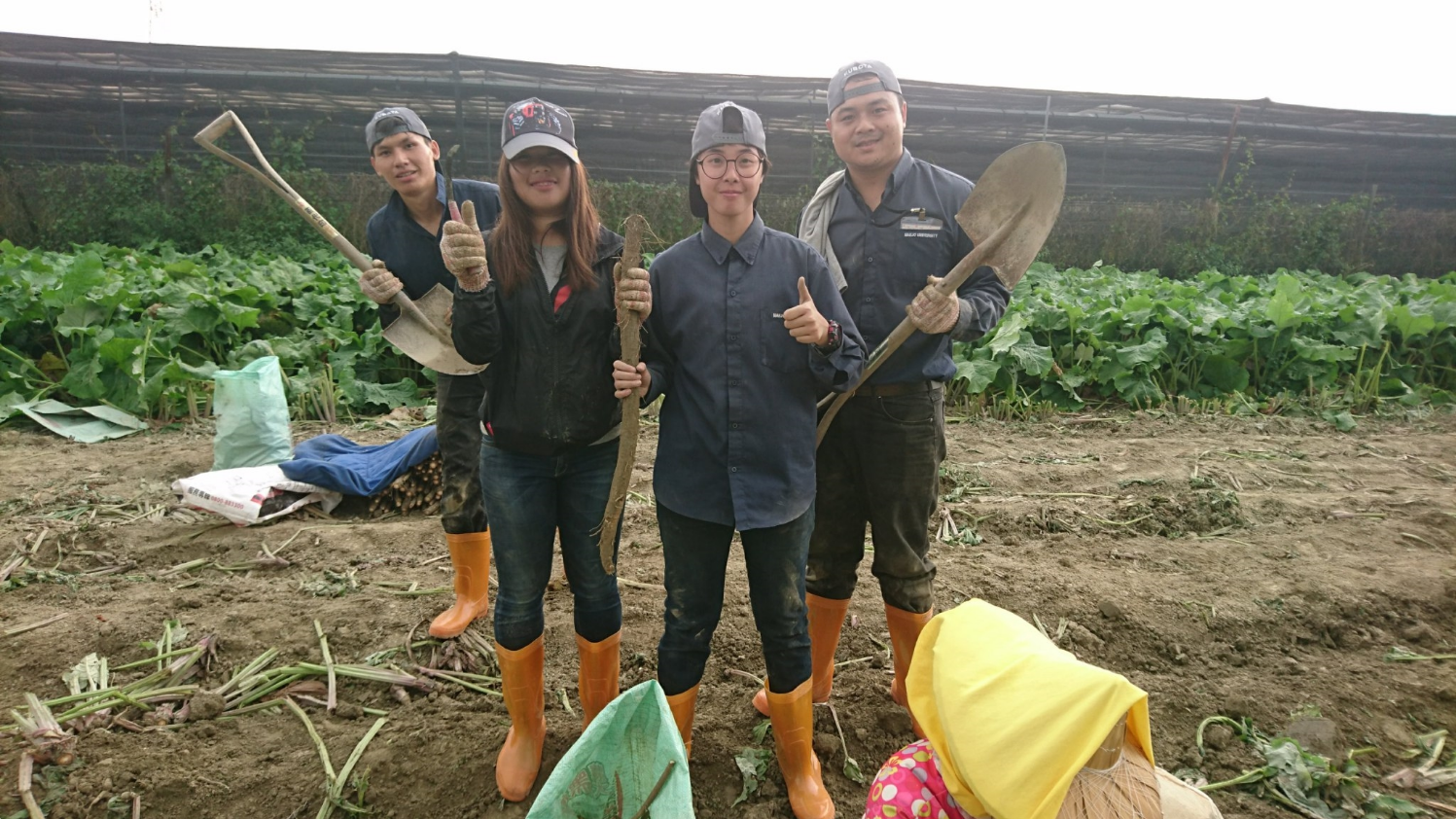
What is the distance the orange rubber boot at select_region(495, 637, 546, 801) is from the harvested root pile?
2.34 metres

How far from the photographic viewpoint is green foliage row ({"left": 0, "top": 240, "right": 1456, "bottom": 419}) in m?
5.97

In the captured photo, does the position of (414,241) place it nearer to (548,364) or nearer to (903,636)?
(548,364)

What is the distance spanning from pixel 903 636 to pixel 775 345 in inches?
46.4

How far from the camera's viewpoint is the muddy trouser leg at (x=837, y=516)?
2.56 meters

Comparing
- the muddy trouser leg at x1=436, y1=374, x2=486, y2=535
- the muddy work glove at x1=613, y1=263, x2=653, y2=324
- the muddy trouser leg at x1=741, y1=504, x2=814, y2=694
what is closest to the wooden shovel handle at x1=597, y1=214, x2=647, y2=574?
the muddy work glove at x1=613, y1=263, x2=653, y2=324

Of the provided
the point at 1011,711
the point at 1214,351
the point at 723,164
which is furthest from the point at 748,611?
the point at 1214,351

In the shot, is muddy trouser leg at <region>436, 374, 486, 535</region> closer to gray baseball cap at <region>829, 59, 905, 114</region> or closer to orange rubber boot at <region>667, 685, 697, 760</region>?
orange rubber boot at <region>667, 685, 697, 760</region>

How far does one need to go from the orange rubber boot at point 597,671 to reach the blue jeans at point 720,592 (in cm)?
25

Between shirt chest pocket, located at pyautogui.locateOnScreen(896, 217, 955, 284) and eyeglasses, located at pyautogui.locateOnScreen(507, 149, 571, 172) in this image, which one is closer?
eyeglasses, located at pyautogui.locateOnScreen(507, 149, 571, 172)

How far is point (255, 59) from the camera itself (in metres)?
11.4

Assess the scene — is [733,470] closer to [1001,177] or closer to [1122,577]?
[1001,177]

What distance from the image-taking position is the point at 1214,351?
6.90 meters

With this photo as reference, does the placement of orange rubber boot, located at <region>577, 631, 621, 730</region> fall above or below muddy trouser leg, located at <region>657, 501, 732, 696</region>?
below

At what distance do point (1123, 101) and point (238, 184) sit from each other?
1415 cm
